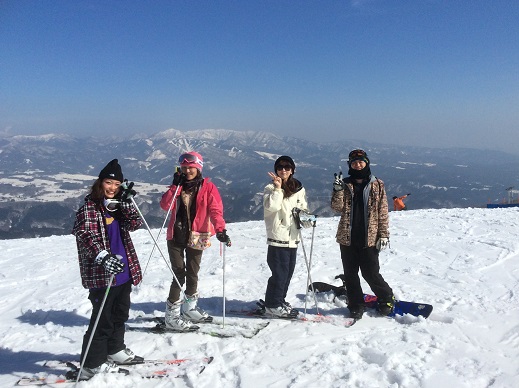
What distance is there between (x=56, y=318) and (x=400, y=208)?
1940 cm

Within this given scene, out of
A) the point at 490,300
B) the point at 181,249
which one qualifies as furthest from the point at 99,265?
the point at 490,300

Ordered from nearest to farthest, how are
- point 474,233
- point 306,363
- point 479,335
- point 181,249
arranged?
point 306,363
point 479,335
point 181,249
point 474,233

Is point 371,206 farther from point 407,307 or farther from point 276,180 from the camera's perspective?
point 407,307

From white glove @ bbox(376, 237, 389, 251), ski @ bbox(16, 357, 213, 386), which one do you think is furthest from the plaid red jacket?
white glove @ bbox(376, 237, 389, 251)

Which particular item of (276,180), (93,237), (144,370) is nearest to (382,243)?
(276,180)

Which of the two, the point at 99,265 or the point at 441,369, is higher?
the point at 99,265

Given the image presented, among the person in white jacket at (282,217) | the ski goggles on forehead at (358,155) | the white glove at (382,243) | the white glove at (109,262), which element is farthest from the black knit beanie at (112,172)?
the white glove at (382,243)

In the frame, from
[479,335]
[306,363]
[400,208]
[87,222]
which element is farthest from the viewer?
[400,208]

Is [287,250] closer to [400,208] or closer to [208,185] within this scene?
[208,185]

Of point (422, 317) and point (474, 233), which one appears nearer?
point (422, 317)

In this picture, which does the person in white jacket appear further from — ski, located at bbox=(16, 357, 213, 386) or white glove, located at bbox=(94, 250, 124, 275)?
white glove, located at bbox=(94, 250, 124, 275)

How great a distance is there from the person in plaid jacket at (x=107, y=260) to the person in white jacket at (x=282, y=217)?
1.90 m

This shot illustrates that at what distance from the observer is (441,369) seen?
3.83 meters

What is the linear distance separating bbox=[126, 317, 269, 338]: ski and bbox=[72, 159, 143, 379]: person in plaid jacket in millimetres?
925
